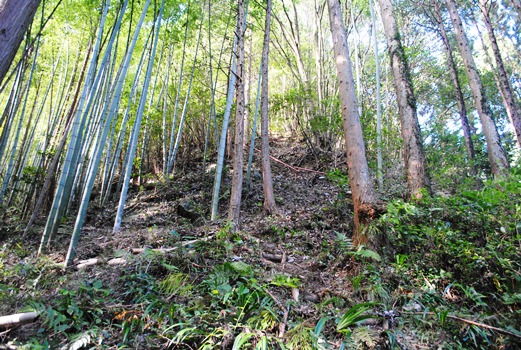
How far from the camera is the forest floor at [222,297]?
5.97 feet

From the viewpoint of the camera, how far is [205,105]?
7.93m

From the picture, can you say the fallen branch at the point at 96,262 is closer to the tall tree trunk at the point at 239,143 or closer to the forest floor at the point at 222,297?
the forest floor at the point at 222,297

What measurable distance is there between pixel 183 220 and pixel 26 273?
2411mm

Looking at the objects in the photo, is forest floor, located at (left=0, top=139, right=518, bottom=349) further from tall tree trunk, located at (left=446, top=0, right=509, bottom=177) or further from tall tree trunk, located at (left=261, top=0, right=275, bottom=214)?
tall tree trunk, located at (left=446, top=0, right=509, bottom=177)

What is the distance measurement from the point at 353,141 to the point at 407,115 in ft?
6.04

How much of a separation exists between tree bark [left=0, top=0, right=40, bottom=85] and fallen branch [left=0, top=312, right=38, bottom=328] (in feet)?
4.89

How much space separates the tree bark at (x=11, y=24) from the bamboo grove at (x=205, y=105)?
1.67 metres

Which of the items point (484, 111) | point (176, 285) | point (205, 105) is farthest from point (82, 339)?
point (484, 111)

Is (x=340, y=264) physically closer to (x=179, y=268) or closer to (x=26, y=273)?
(x=179, y=268)

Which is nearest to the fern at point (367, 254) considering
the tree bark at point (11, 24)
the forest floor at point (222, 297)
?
the forest floor at point (222, 297)

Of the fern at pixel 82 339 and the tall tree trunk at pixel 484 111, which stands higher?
the tall tree trunk at pixel 484 111

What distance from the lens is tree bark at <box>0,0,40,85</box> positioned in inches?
67.7

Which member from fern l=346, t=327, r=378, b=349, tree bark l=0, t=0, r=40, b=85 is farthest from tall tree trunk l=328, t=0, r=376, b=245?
tree bark l=0, t=0, r=40, b=85

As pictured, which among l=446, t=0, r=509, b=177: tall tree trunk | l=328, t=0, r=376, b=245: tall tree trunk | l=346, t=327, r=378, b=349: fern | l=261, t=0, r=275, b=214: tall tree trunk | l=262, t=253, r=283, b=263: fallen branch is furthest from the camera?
l=446, t=0, r=509, b=177: tall tree trunk
